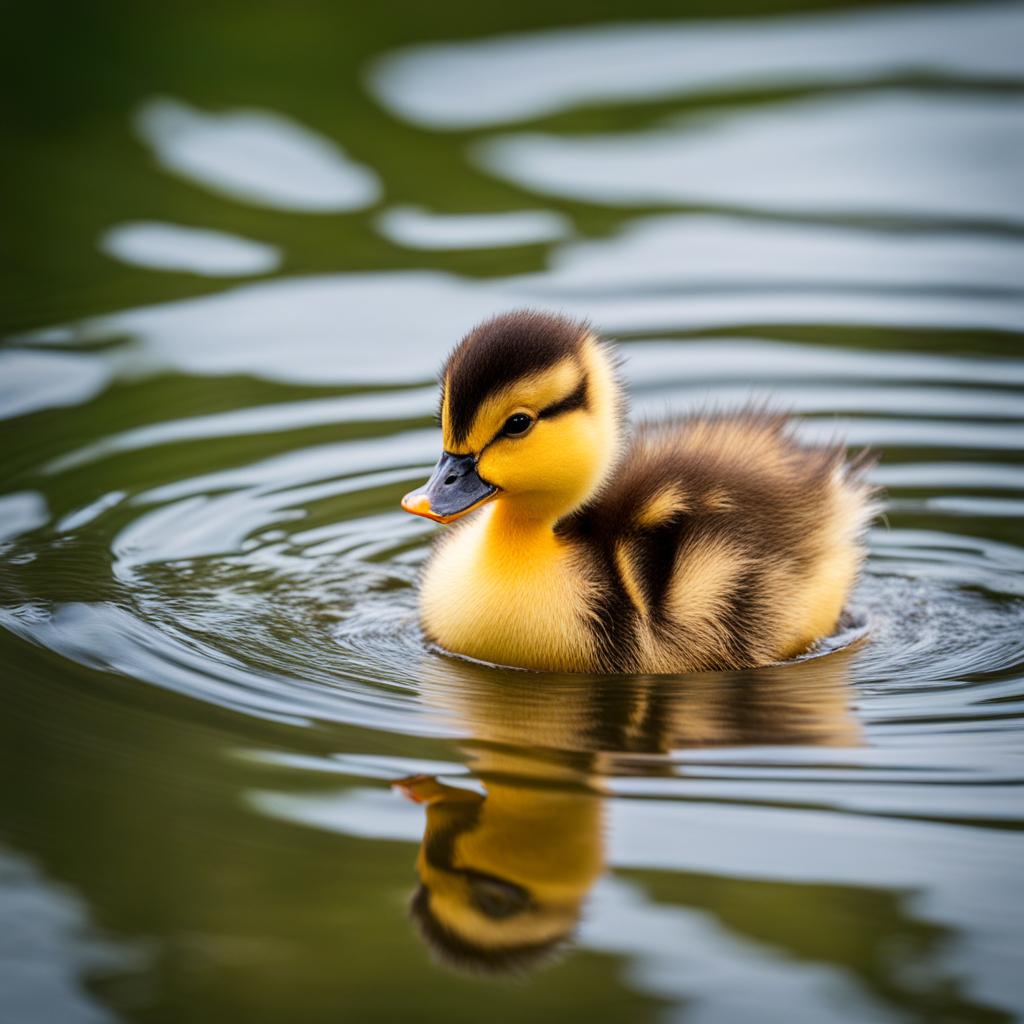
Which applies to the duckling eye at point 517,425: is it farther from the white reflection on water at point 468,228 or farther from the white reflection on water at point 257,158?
the white reflection on water at point 257,158

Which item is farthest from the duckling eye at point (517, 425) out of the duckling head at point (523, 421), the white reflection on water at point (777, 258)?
the white reflection on water at point (777, 258)

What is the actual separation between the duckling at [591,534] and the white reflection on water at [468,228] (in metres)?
3.11

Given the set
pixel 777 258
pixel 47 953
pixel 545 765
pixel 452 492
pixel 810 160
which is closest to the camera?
pixel 47 953

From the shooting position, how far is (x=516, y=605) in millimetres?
4883

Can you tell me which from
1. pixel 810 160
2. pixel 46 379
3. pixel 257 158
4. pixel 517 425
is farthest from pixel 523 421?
pixel 810 160

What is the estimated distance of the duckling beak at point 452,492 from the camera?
4.66m

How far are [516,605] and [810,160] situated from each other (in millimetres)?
4879

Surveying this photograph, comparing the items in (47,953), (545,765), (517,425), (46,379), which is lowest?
(47,953)

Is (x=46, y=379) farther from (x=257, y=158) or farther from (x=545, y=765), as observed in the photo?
(x=545, y=765)

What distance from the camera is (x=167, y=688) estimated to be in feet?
14.9

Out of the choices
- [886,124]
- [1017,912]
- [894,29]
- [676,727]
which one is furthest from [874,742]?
[894,29]

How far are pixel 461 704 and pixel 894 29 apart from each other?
746cm

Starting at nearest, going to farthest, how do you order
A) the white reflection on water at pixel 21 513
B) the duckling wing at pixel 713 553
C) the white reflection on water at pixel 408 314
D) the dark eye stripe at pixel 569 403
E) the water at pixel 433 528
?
the water at pixel 433 528
the dark eye stripe at pixel 569 403
the duckling wing at pixel 713 553
the white reflection on water at pixel 21 513
the white reflection on water at pixel 408 314

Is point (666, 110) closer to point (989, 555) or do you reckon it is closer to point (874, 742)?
point (989, 555)
